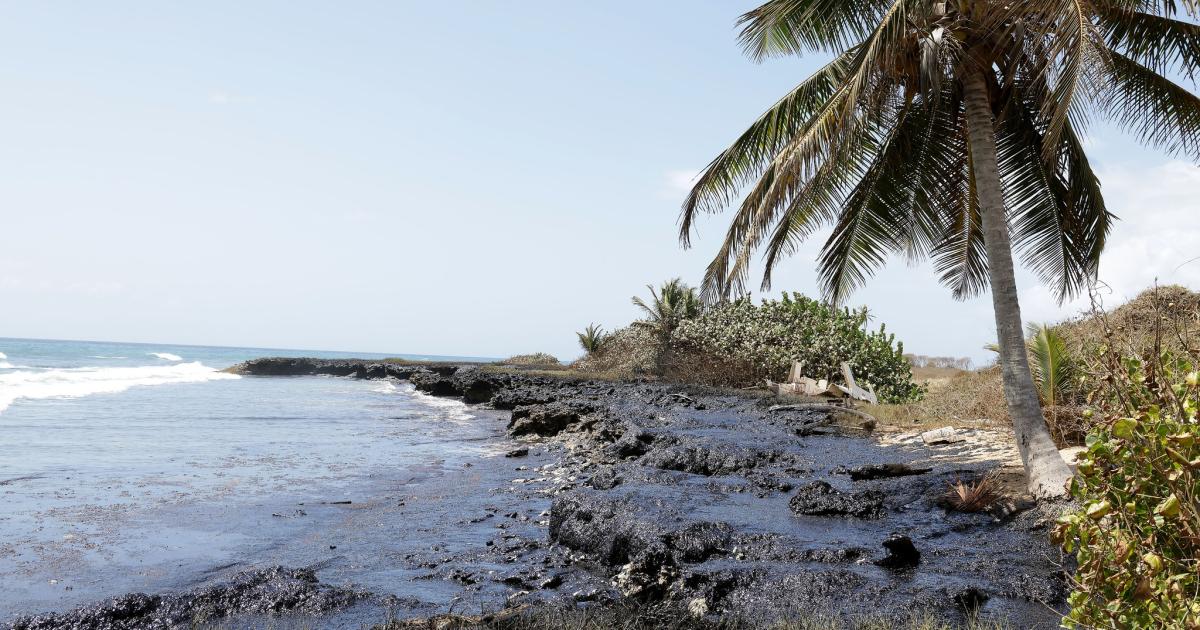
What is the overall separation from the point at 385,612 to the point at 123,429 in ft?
56.3

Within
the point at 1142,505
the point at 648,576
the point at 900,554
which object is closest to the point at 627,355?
the point at 900,554

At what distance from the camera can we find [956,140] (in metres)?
10.6

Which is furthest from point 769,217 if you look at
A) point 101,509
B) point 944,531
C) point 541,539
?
point 101,509

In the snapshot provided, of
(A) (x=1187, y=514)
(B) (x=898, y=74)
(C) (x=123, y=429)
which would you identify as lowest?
(C) (x=123, y=429)

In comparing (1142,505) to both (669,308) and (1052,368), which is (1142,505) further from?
(669,308)

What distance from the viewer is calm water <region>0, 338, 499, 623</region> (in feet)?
23.7

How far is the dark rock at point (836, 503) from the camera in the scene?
8.03 meters

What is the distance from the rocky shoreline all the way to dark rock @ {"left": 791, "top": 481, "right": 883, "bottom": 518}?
0.07ft

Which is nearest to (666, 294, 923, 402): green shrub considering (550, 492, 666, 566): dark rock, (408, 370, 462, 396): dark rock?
(408, 370, 462, 396): dark rock

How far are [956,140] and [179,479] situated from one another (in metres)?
12.8

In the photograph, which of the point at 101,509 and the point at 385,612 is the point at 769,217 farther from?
the point at 101,509

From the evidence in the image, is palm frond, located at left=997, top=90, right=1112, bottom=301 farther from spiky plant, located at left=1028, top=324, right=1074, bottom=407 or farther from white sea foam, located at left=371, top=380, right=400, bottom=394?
white sea foam, located at left=371, top=380, right=400, bottom=394

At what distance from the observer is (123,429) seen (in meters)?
19.1

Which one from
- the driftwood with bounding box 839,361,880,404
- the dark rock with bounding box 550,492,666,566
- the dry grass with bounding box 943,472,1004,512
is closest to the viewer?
the dark rock with bounding box 550,492,666,566
